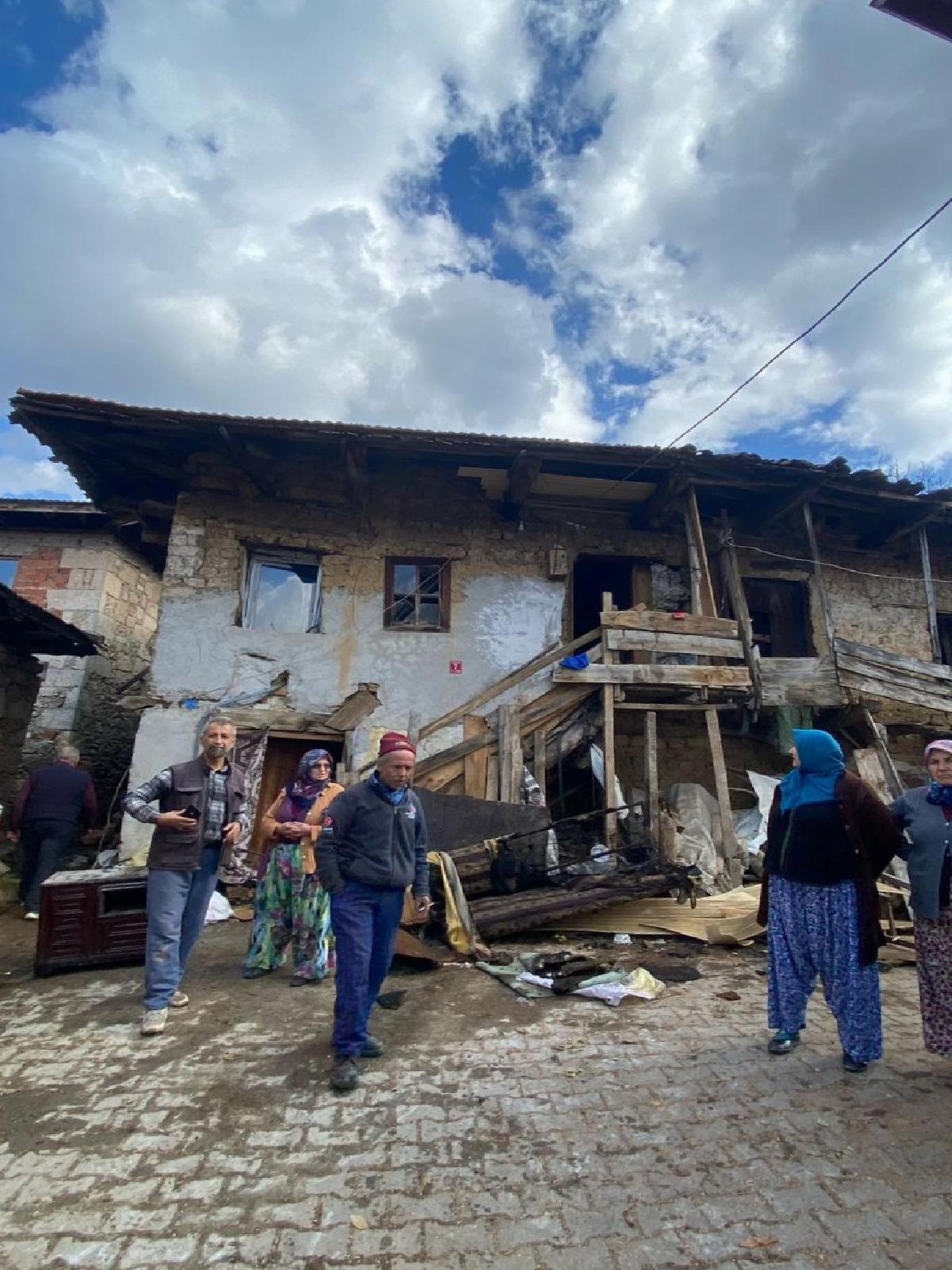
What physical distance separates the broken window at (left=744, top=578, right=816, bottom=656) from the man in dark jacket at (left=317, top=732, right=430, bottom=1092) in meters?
8.55

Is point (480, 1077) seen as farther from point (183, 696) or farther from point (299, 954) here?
point (183, 696)

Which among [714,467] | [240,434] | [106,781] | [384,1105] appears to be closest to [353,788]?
[384,1105]

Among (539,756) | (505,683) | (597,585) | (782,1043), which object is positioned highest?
(597,585)

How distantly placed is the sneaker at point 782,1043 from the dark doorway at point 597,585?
694cm

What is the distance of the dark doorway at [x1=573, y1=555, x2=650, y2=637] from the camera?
10.3 metres

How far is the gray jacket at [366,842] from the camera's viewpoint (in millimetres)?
3410

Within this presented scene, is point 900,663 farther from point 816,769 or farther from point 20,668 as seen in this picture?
point 20,668

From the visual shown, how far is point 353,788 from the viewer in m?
3.59

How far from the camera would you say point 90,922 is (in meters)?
4.89

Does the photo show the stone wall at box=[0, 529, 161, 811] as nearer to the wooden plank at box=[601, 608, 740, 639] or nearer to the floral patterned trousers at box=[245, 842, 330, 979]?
the floral patterned trousers at box=[245, 842, 330, 979]

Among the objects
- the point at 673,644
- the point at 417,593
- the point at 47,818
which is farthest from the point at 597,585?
the point at 47,818

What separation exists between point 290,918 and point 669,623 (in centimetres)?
594

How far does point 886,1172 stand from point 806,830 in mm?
1404

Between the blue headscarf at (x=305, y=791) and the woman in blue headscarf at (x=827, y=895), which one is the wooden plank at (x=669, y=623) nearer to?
the blue headscarf at (x=305, y=791)
